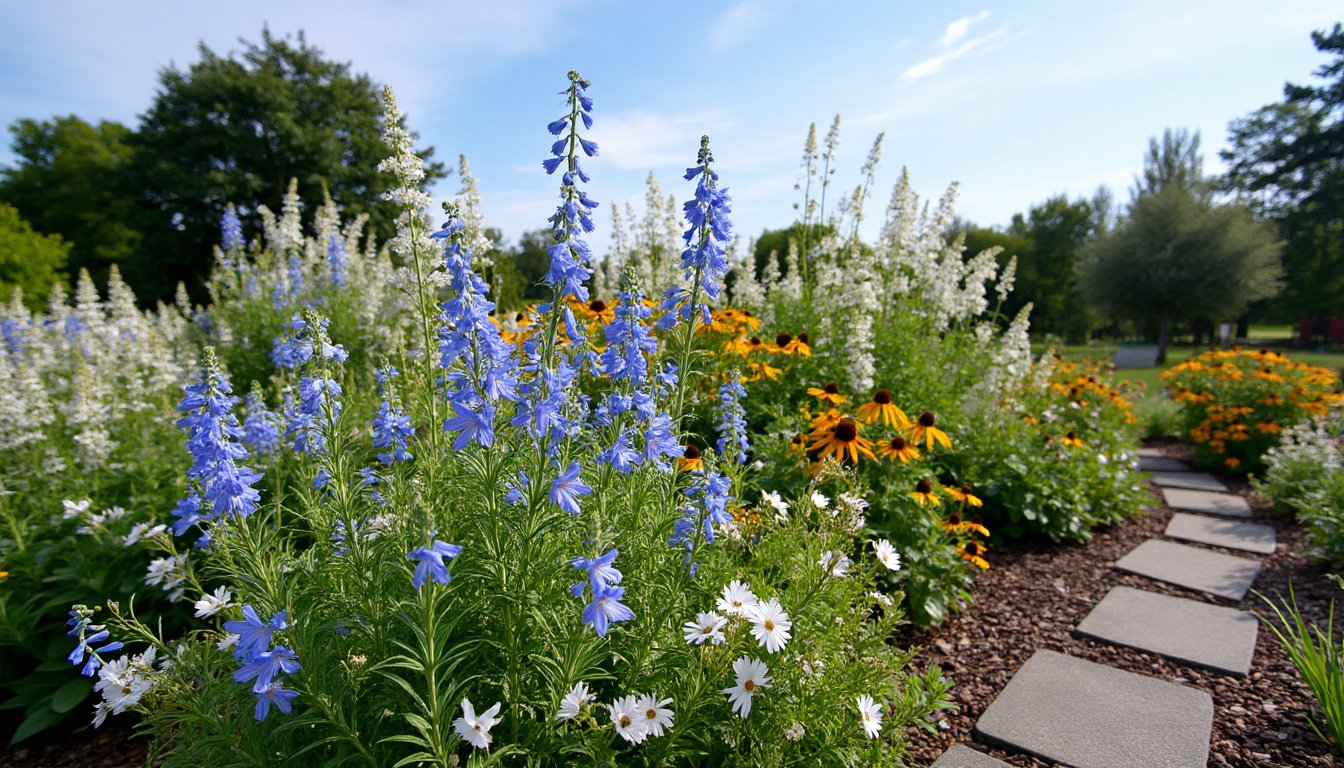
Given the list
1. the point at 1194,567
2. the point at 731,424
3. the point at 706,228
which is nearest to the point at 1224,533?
the point at 1194,567

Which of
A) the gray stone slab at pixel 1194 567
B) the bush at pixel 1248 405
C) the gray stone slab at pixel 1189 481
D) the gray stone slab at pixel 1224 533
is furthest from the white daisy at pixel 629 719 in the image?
the bush at pixel 1248 405

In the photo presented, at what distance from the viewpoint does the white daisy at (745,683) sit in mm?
1787

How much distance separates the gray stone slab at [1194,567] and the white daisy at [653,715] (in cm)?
393

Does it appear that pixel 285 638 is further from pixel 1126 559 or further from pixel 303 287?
pixel 303 287

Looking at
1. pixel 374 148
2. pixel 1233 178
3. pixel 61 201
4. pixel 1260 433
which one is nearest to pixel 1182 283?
pixel 1233 178

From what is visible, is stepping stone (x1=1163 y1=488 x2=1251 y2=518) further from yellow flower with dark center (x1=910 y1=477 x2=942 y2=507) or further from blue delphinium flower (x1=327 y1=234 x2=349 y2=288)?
blue delphinium flower (x1=327 y1=234 x2=349 y2=288)

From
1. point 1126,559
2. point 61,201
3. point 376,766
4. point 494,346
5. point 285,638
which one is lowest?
point 1126,559

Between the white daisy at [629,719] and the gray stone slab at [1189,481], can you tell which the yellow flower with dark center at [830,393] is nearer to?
the white daisy at [629,719]

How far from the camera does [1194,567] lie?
4156 millimetres

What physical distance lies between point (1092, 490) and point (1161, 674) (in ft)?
7.89

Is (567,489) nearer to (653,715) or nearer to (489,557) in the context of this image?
(489,557)

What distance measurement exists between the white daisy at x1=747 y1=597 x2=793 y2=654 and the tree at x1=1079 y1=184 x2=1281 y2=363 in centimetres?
2635

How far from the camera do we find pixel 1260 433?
22.8 ft

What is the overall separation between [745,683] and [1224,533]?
518 cm
